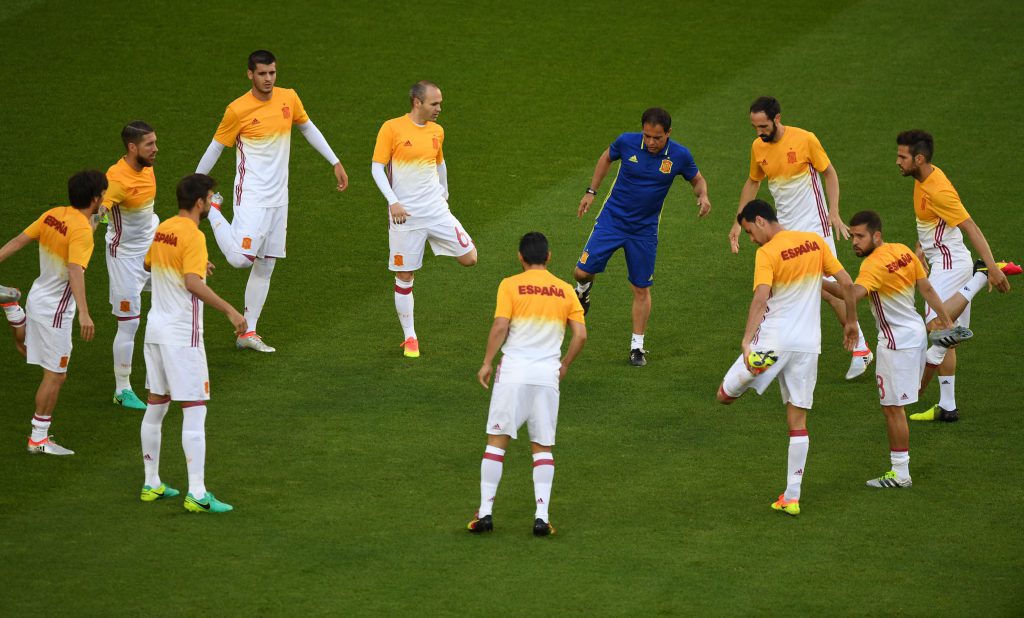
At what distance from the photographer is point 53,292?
970cm

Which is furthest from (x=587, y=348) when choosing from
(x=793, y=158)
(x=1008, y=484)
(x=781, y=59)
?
(x=781, y=59)

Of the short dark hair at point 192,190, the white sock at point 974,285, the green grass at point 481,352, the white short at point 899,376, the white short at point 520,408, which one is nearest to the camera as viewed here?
the green grass at point 481,352

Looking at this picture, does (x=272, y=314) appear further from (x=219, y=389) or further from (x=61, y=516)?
(x=61, y=516)

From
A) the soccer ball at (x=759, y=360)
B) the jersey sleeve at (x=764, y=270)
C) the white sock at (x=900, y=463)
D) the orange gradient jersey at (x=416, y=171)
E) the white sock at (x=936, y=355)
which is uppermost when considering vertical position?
the orange gradient jersey at (x=416, y=171)

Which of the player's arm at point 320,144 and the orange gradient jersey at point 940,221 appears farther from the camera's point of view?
the player's arm at point 320,144

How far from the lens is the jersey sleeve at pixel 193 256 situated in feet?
28.3

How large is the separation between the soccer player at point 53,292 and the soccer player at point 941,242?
6338 mm

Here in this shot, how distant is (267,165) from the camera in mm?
12281

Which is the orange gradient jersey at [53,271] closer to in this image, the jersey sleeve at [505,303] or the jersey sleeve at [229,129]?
the jersey sleeve at [229,129]

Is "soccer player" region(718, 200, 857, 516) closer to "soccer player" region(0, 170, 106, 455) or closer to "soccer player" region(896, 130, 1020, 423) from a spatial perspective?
"soccer player" region(896, 130, 1020, 423)

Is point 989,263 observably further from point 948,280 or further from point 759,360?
point 759,360

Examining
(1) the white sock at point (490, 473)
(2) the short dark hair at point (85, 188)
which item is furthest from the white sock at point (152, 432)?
(1) the white sock at point (490, 473)

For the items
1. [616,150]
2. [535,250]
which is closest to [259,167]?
[616,150]

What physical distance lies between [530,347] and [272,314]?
17.9ft
